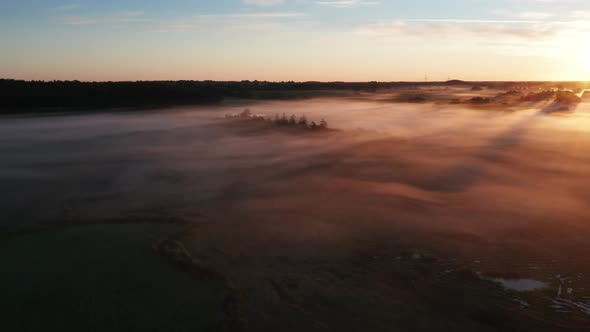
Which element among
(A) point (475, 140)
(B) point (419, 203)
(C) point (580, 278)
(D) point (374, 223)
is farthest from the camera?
(A) point (475, 140)

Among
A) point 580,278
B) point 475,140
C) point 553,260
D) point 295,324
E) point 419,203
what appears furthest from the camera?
point 475,140

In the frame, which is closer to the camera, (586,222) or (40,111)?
(586,222)

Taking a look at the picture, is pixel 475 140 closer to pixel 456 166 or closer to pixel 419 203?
pixel 456 166

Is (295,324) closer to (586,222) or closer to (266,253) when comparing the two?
(266,253)

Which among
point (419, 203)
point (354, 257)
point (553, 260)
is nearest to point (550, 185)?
point (419, 203)

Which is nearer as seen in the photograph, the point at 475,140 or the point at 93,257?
the point at 93,257

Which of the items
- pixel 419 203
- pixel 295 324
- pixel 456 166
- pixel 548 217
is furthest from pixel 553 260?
pixel 456 166

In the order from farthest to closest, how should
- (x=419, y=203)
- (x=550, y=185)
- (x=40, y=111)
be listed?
1. (x=40, y=111)
2. (x=550, y=185)
3. (x=419, y=203)

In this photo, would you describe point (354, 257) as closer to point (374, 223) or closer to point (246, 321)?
point (374, 223)

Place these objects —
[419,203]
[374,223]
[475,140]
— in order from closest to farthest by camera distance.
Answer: [374,223] < [419,203] < [475,140]
